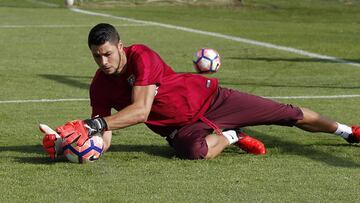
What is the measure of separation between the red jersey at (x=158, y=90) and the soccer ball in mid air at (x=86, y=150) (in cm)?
37

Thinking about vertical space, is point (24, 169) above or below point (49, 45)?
above

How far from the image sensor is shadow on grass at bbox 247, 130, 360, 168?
8414mm

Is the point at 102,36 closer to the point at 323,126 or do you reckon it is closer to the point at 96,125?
the point at 96,125

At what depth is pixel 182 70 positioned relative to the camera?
53.7 feet

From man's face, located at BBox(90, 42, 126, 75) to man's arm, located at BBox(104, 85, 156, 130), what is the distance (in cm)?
24

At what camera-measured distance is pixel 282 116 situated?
29.2ft

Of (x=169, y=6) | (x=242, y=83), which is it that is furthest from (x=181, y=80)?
(x=169, y=6)

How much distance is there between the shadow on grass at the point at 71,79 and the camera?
14.2 m

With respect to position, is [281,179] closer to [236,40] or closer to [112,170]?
[112,170]

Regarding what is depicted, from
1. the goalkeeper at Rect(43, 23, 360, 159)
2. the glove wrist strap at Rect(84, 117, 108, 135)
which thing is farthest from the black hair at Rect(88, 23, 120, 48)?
the glove wrist strap at Rect(84, 117, 108, 135)

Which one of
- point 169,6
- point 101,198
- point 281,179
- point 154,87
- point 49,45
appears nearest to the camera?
point 101,198

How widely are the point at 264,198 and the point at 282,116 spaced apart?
215 centimetres

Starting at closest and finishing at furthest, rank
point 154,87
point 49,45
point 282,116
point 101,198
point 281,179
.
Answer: point 101,198 < point 281,179 < point 154,87 < point 282,116 < point 49,45

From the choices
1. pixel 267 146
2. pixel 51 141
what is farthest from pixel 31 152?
pixel 267 146
